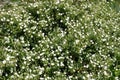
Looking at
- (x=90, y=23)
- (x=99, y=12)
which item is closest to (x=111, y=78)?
(x=90, y=23)

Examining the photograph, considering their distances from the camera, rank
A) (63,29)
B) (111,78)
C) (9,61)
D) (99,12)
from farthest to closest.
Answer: (99,12) < (63,29) < (111,78) < (9,61)

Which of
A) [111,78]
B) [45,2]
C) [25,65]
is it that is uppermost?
[45,2]

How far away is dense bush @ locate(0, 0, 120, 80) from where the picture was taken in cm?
859

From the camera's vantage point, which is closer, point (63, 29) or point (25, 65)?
point (25, 65)

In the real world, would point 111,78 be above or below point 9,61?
below

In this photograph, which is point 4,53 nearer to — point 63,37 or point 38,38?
point 38,38

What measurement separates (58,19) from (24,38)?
165 cm

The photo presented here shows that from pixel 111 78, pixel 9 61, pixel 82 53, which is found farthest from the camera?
pixel 82 53

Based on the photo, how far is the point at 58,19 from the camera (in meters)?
10.9

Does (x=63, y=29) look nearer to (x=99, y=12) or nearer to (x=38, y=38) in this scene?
(x=38, y=38)

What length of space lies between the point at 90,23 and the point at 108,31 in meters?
0.70

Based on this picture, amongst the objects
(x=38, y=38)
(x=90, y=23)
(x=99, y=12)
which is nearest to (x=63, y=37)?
(x=38, y=38)

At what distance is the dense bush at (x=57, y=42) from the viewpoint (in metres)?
8.59

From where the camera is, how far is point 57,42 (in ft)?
31.4
